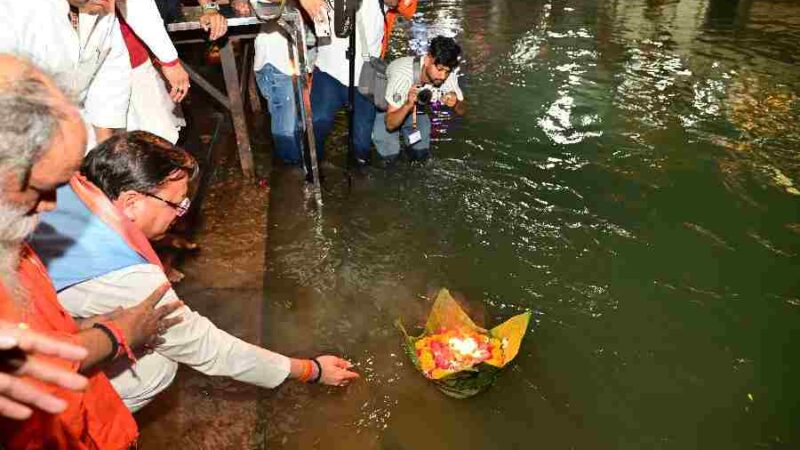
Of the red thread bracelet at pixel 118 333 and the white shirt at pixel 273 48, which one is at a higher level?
the white shirt at pixel 273 48

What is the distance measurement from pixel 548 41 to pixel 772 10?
6823 millimetres

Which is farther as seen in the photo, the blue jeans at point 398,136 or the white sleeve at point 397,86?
the blue jeans at point 398,136

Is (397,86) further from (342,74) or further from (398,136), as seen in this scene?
(398,136)

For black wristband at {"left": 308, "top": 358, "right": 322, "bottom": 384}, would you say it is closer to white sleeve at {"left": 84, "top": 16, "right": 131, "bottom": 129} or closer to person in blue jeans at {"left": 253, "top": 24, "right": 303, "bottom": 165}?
white sleeve at {"left": 84, "top": 16, "right": 131, "bottom": 129}

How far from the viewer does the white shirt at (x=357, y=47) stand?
14.9ft

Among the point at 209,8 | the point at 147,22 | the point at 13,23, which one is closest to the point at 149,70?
the point at 147,22

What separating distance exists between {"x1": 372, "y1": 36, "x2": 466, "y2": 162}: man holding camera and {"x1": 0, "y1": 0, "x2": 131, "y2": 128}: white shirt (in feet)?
7.83

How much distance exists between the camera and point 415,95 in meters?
4.73

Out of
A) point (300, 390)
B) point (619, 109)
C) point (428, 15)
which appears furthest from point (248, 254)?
point (428, 15)

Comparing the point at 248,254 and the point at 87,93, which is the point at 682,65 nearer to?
the point at 248,254

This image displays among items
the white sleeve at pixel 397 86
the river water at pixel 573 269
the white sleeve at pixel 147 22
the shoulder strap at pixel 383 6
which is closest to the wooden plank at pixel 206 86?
the river water at pixel 573 269

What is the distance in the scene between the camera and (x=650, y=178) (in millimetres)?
5434

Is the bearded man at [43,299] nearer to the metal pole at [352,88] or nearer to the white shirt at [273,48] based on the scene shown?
the metal pole at [352,88]

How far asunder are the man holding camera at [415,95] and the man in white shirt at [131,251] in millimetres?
2978
